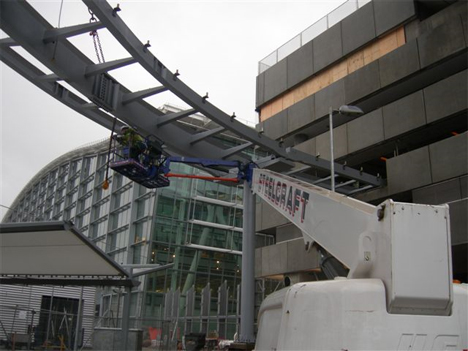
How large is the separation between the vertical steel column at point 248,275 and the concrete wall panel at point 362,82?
789 centimetres

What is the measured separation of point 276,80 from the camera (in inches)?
977

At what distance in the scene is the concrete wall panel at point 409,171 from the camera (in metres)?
16.1

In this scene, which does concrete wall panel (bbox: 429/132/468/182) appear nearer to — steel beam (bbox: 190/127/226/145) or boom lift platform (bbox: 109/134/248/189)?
boom lift platform (bbox: 109/134/248/189)

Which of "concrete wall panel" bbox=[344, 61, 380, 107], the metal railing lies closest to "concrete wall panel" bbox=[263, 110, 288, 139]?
the metal railing

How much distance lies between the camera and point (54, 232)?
11844 millimetres

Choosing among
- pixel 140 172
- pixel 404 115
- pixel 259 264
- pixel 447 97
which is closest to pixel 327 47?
pixel 404 115

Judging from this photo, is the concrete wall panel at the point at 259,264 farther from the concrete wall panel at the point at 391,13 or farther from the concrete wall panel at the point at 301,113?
the concrete wall panel at the point at 391,13

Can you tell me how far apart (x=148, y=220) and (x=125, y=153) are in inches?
1061

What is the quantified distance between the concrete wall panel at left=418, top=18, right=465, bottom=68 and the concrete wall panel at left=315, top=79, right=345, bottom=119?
13.6 ft

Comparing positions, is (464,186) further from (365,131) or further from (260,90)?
(260,90)

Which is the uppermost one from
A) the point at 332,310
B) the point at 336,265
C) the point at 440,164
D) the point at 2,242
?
the point at 440,164

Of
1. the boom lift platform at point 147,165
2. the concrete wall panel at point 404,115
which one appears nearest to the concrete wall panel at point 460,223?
the concrete wall panel at point 404,115

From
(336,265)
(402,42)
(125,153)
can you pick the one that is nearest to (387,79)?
(402,42)

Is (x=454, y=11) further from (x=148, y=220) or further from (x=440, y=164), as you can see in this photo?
(x=148, y=220)
